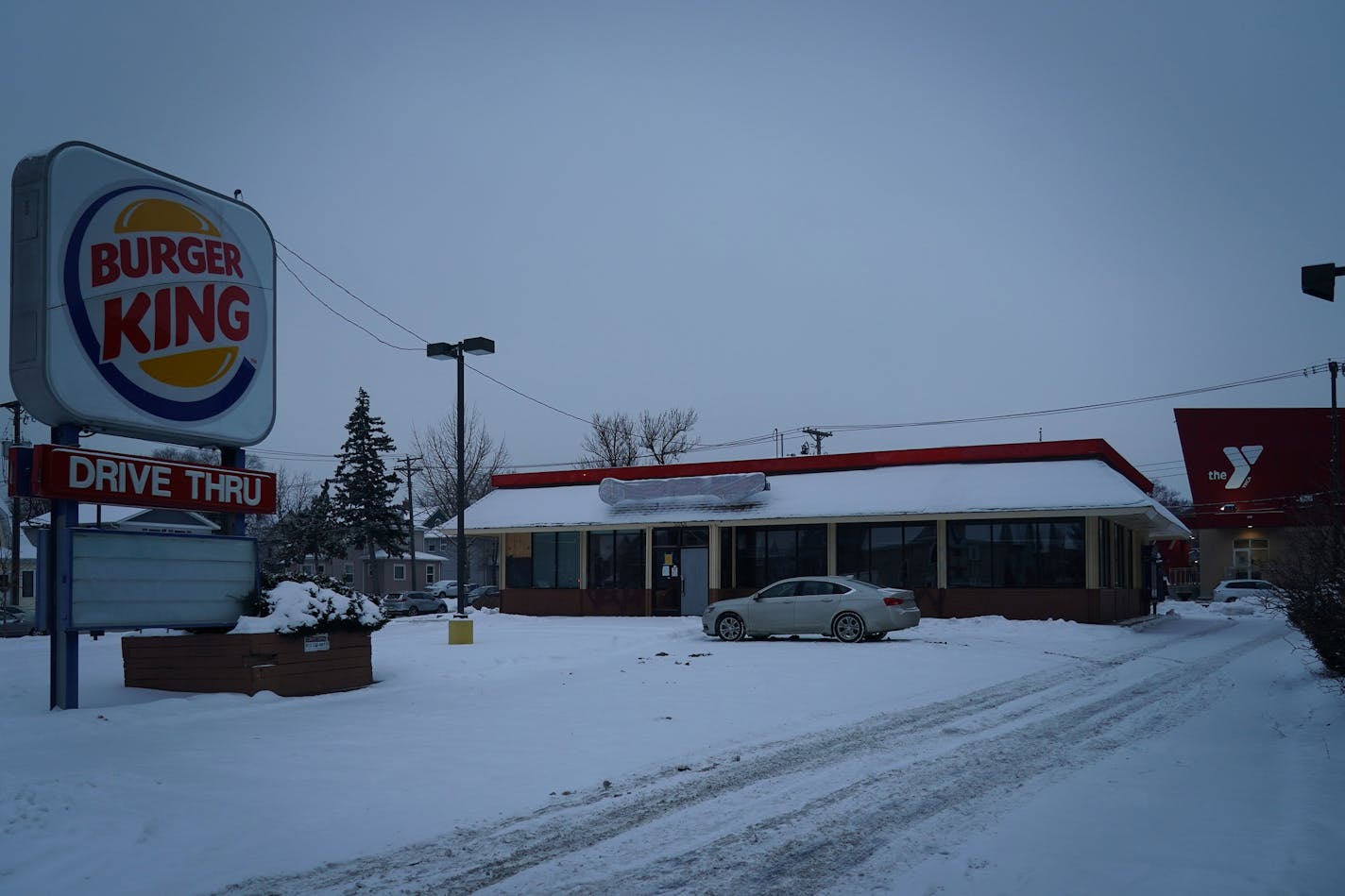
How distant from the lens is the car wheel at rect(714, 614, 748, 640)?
23828 millimetres

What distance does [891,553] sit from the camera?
30531mm

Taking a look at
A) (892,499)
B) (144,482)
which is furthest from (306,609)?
(892,499)

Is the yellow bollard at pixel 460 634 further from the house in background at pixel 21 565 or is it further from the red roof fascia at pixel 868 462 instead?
the house in background at pixel 21 565

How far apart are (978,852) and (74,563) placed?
1017 cm

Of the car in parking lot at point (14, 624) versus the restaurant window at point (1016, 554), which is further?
the car in parking lot at point (14, 624)

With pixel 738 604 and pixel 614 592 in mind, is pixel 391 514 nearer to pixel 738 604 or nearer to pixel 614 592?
pixel 614 592

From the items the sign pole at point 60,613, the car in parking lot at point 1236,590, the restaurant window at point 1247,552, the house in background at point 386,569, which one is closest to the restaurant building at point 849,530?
the car in parking lot at point 1236,590

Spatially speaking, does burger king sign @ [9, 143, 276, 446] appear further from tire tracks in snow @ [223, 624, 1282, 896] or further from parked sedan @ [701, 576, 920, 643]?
parked sedan @ [701, 576, 920, 643]

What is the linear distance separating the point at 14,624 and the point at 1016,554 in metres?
33.1

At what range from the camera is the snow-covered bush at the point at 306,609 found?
44.8ft

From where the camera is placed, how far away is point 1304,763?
29.5 feet

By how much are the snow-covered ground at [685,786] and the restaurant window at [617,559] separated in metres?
17.9

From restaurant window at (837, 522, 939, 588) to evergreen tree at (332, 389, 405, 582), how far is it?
34.9 m

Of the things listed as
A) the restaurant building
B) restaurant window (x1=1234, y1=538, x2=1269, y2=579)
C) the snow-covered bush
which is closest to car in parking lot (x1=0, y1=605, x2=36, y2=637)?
the restaurant building
